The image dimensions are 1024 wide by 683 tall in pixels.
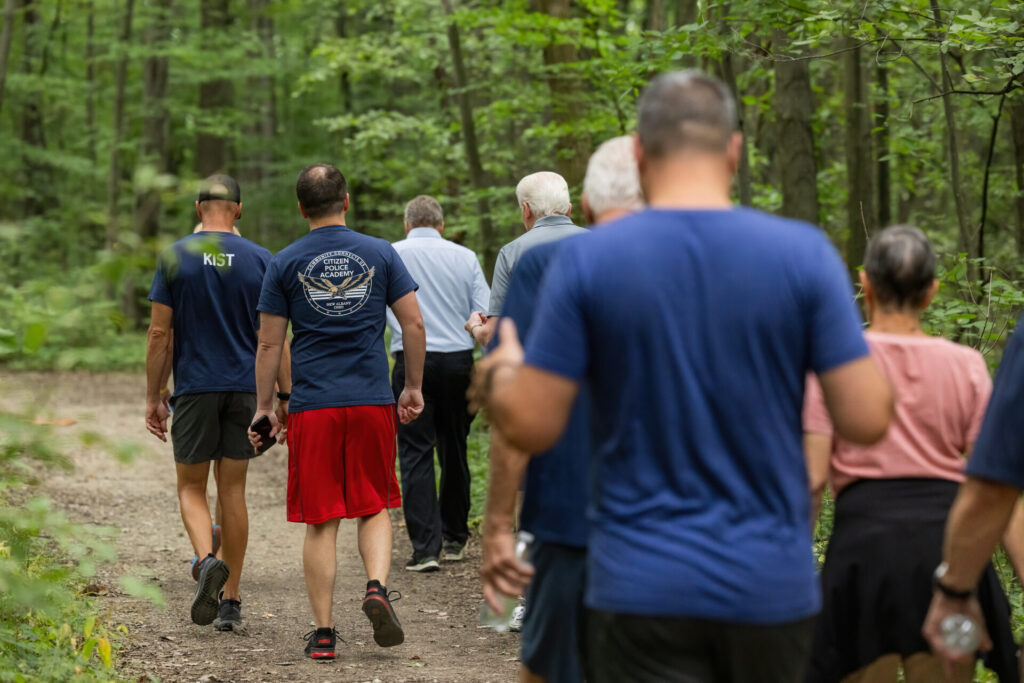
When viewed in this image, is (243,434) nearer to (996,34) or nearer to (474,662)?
(474,662)

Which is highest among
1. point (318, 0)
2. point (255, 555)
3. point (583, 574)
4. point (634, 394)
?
point (318, 0)

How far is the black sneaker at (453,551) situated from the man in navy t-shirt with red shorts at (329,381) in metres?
2.68

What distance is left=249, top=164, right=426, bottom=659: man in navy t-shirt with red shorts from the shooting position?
248 inches

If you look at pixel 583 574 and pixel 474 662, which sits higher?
pixel 583 574

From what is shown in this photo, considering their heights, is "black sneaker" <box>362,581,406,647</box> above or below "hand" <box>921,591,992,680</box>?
below

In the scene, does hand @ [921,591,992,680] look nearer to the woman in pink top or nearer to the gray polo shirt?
the woman in pink top

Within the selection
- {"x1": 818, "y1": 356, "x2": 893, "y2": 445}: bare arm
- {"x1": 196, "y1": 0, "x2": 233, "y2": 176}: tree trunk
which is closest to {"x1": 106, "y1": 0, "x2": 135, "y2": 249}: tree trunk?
{"x1": 196, "y1": 0, "x2": 233, "y2": 176}: tree trunk

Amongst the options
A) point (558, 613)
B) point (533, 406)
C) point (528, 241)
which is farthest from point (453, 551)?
point (533, 406)

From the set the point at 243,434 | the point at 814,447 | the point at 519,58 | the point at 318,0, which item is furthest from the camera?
the point at 318,0

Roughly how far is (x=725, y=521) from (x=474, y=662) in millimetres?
4333

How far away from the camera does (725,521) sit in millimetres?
2502

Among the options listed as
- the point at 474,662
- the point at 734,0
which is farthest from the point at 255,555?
the point at 734,0

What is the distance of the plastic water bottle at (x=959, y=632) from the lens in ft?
10.3

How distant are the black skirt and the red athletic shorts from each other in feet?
10.6
